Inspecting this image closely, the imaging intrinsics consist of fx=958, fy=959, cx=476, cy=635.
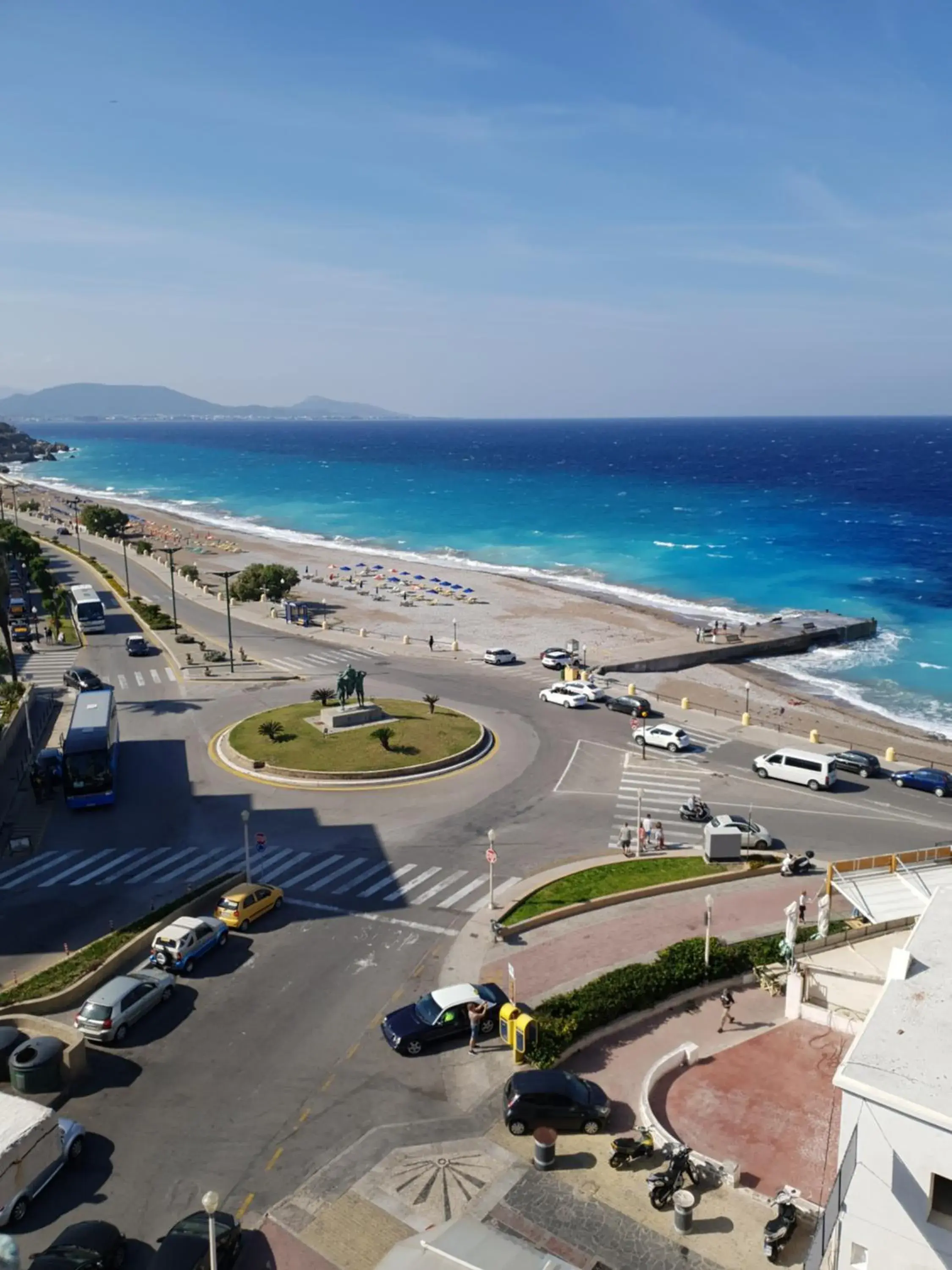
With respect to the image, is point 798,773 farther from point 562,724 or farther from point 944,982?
point 944,982

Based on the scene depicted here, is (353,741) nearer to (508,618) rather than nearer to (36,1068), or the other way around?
(36,1068)

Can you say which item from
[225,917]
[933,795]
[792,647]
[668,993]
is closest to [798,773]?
[933,795]

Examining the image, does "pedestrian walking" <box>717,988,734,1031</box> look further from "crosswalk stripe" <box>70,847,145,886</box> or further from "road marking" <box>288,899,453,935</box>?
"crosswalk stripe" <box>70,847,145,886</box>

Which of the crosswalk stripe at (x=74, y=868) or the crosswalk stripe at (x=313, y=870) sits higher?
the crosswalk stripe at (x=313, y=870)

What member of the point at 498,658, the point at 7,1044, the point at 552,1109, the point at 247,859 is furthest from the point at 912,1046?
the point at 498,658

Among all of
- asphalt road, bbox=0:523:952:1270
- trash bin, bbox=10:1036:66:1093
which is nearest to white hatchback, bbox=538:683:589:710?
asphalt road, bbox=0:523:952:1270

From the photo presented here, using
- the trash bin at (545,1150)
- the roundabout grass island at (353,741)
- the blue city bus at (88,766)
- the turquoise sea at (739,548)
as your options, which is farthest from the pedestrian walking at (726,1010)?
the turquoise sea at (739,548)

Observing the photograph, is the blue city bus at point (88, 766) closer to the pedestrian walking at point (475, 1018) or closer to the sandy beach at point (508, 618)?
the pedestrian walking at point (475, 1018)
